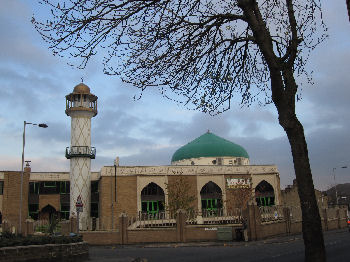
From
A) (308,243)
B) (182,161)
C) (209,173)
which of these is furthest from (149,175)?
(308,243)

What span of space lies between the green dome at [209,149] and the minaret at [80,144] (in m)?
19.6

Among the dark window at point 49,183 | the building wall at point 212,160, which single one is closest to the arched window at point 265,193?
the building wall at point 212,160

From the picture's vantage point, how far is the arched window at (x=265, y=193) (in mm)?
47188

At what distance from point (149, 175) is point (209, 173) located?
7040 mm

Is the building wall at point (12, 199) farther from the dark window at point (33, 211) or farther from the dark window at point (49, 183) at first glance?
the dark window at point (49, 183)

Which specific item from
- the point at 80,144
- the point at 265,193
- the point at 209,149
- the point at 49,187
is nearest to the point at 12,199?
the point at 49,187

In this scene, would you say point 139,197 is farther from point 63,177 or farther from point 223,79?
point 223,79

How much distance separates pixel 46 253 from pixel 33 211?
35.2 m

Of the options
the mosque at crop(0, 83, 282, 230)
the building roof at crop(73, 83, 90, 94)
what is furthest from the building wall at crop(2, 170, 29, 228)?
the building roof at crop(73, 83, 90, 94)

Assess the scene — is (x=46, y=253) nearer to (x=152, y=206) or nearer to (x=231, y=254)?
(x=231, y=254)

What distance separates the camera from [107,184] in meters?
42.2

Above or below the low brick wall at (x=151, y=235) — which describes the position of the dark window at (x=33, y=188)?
above

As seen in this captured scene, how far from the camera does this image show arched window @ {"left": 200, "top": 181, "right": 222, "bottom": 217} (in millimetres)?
45344

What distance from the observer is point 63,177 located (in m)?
48.8
